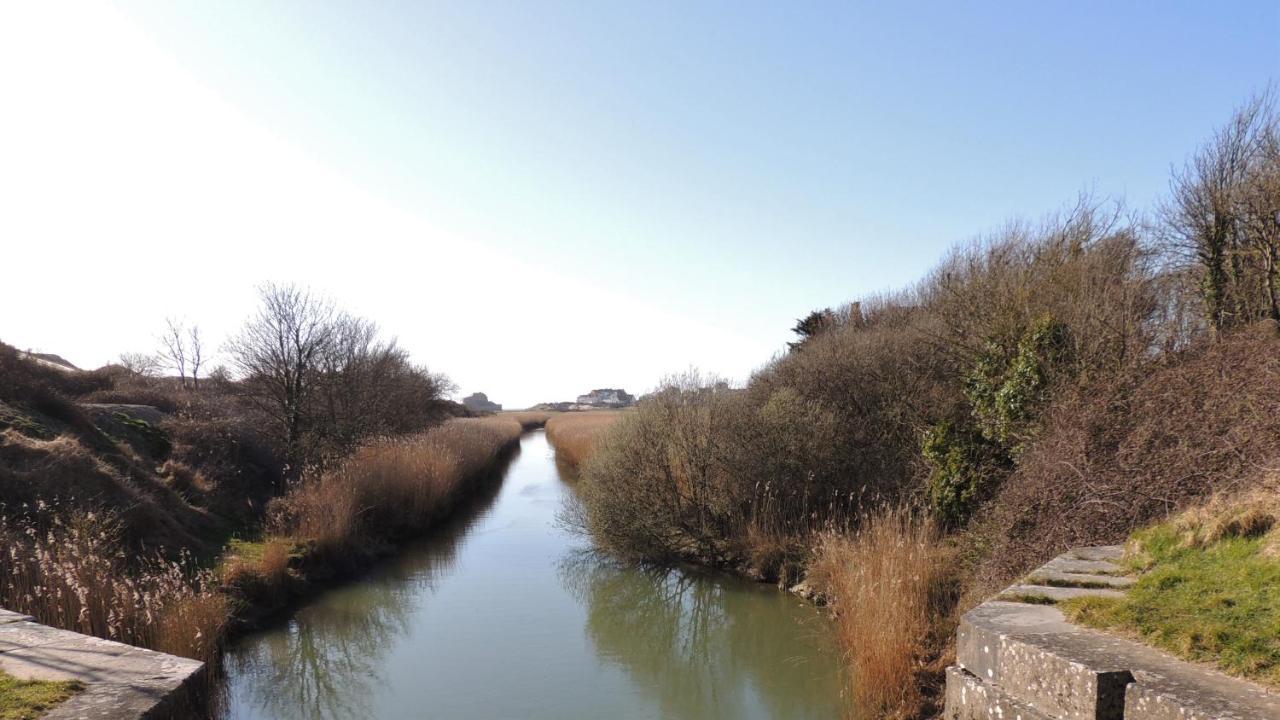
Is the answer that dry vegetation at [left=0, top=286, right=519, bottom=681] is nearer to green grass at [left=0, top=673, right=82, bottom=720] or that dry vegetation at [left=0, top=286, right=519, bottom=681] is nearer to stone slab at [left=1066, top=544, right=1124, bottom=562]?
green grass at [left=0, top=673, right=82, bottom=720]

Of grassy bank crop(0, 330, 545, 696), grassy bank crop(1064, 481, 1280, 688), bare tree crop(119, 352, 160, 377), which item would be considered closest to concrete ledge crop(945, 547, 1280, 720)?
grassy bank crop(1064, 481, 1280, 688)

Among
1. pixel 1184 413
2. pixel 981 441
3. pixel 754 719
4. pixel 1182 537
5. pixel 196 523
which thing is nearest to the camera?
pixel 1182 537

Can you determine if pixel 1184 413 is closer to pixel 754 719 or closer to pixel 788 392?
pixel 754 719

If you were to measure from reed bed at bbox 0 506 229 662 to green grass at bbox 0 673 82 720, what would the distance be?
259 centimetres

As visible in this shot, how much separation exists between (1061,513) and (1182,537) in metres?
1.72

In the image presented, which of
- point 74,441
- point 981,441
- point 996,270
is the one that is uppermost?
point 996,270

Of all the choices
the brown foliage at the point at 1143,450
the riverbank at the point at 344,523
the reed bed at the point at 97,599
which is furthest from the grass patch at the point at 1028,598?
the riverbank at the point at 344,523

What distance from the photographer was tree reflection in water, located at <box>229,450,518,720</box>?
287 inches

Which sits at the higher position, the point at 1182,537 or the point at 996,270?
the point at 996,270

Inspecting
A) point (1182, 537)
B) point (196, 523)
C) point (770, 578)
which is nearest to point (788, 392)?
point (770, 578)

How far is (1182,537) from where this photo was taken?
464 centimetres

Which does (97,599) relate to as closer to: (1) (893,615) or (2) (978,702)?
(1) (893,615)

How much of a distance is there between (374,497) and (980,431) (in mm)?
10956

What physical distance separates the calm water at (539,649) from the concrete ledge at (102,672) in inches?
115
